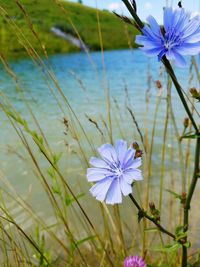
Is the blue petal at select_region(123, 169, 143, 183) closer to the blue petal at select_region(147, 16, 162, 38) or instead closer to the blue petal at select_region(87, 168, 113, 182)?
the blue petal at select_region(87, 168, 113, 182)

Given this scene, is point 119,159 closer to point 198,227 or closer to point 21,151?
point 198,227

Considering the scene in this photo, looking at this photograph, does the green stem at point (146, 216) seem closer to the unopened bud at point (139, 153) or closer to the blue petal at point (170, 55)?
the unopened bud at point (139, 153)

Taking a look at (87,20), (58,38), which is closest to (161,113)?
(58,38)

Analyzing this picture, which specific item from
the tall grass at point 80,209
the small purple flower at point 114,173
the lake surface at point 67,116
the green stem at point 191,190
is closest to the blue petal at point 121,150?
the small purple flower at point 114,173

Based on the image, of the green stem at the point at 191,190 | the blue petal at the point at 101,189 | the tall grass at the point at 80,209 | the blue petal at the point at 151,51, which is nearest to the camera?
the blue petal at the point at 151,51

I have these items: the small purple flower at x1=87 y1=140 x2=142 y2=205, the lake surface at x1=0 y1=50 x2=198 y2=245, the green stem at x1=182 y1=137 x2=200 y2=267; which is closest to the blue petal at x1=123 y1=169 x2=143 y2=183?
the small purple flower at x1=87 y1=140 x2=142 y2=205
